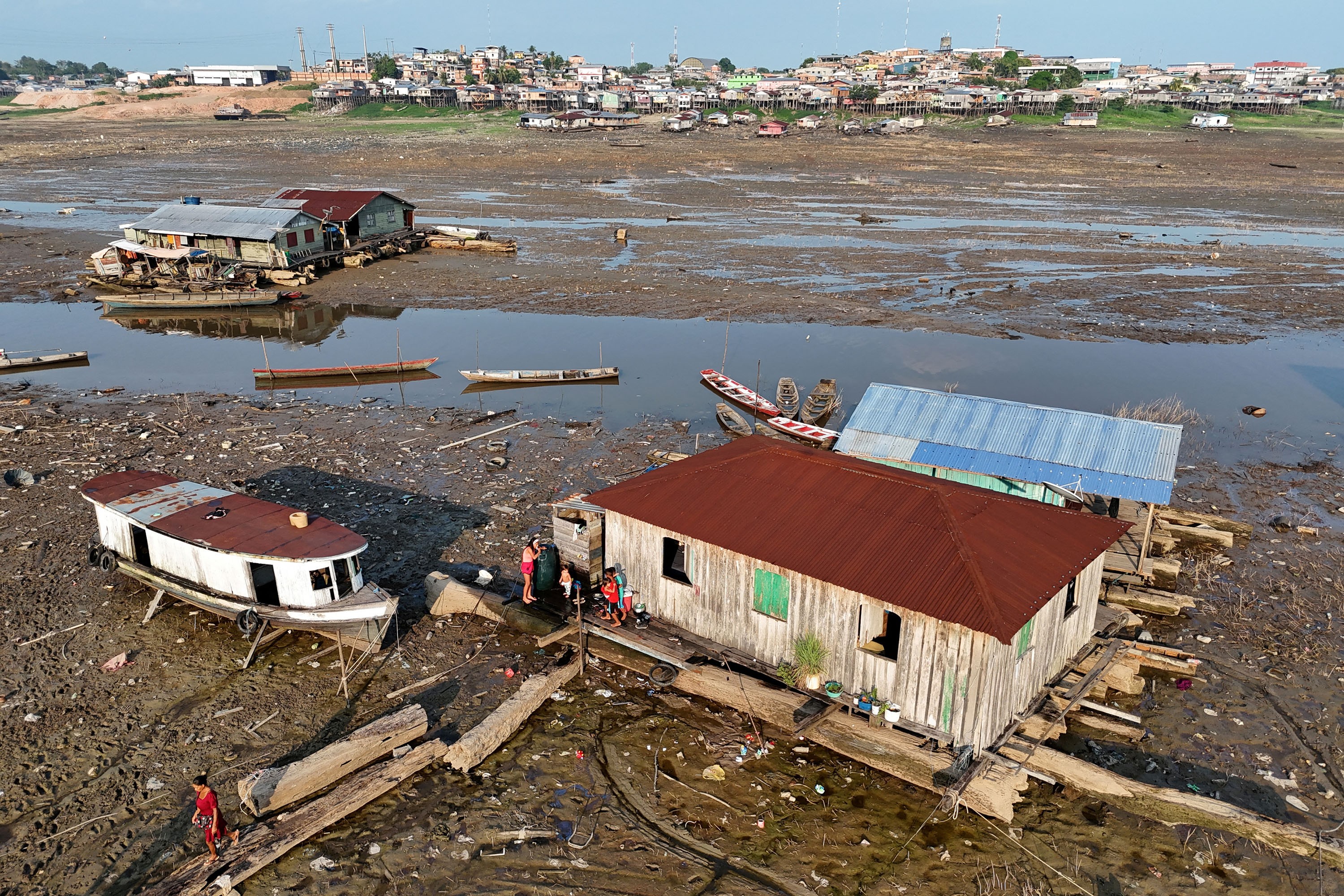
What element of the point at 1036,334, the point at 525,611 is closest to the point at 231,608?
the point at 525,611

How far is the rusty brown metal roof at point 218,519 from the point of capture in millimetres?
13461

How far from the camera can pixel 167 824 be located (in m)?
10.4

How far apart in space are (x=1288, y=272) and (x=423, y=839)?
45.7m

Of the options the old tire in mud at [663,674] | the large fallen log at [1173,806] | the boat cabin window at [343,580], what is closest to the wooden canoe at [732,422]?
the old tire in mud at [663,674]

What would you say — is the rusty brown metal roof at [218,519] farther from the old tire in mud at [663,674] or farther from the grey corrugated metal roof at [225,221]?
the grey corrugated metal roof at [225,221]

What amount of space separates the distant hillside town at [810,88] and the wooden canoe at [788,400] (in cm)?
9009

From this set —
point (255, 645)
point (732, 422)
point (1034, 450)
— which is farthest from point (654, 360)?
point (255, 645)

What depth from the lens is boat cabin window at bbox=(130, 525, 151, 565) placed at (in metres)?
14.8

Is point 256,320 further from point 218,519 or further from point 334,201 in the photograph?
point 218,519

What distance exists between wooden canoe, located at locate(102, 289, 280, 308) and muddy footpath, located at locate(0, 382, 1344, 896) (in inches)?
805

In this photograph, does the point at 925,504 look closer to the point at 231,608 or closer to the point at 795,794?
the point at 795,794

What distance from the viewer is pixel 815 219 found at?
180ft

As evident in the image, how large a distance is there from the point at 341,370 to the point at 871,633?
70.1 feet

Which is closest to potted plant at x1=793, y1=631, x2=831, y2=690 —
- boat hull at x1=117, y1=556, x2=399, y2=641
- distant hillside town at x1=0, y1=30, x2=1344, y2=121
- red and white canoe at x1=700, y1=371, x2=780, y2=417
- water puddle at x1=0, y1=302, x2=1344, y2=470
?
boat hull at x1=117, y1=556, x2=399, y2=641
